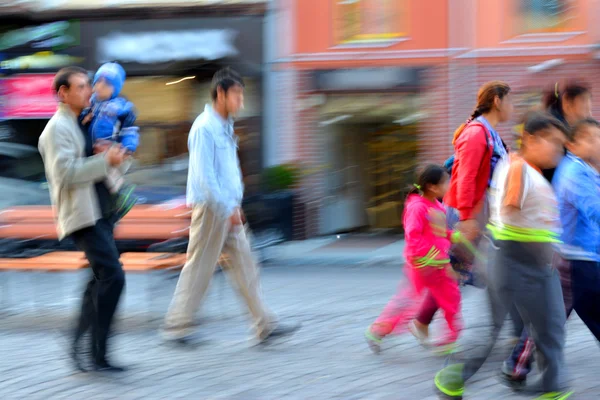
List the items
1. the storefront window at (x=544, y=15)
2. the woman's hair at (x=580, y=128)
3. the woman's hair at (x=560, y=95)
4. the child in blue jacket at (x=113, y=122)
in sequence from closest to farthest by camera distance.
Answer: the woman's hair at (x=580, y=128), the child in blue jacket at (x=113, y=122), the woman's hair at (x=560, y=95), the storefront window at (x=544, y=15)

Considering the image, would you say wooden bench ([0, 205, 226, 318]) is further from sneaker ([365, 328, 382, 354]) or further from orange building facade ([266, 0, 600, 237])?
orange building facade ([266, 0, 600, 237])

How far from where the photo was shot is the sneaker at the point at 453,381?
5.06 meters

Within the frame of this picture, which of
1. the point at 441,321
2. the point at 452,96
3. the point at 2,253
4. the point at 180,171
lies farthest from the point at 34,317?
the point at 452,96

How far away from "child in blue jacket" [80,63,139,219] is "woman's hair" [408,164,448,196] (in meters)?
1.76

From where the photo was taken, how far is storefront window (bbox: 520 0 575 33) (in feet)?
52.1

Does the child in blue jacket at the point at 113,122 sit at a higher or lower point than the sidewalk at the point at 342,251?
higher

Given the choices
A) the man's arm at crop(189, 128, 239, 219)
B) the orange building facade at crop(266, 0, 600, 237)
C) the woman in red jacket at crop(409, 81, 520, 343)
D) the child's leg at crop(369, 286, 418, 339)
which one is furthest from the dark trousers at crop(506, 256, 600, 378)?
the orange building facade at crop(266, 0, 600, 237)

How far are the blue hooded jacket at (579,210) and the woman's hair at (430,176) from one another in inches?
45.1

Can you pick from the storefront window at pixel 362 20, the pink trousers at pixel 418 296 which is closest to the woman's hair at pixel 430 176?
the pink trousers at pixel 418 296

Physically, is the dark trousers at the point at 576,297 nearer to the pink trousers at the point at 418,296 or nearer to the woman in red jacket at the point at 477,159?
the woman in red jacket at the point at 477,159

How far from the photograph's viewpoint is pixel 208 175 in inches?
259

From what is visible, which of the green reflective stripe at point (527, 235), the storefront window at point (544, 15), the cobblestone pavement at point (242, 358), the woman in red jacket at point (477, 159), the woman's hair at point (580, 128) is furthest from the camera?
the storefront window at point (544, 15)

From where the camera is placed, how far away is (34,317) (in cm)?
855

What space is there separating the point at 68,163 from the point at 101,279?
27.1 inches
